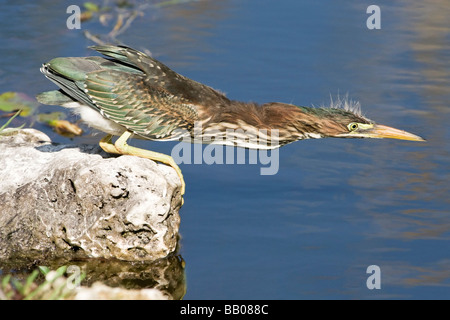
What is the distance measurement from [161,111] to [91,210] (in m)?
1.09

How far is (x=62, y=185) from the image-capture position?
6.04 metres

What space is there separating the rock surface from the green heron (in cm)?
43

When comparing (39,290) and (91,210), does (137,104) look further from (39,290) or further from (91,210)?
(39,290)

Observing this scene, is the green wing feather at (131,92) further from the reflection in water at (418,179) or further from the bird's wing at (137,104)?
the reflection in water at (418,179)

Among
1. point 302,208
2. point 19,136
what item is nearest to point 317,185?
point 302,208

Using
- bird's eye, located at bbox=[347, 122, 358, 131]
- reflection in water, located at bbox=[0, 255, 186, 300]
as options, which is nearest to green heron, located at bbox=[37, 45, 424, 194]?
bird's eye, located at bbox=[347, 122, 358, 131]

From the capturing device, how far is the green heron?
6496 mm

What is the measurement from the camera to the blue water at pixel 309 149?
20.2 ft

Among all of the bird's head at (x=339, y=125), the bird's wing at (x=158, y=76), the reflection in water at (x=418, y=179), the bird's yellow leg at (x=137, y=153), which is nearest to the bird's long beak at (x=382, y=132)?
the bird's head at (x=339, y=125)

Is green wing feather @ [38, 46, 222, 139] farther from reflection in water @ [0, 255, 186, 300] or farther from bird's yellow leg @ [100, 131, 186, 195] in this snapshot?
reflection in water @ [0, 255, 186, 300]

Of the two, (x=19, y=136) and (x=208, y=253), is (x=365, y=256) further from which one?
(x=19, y=136)

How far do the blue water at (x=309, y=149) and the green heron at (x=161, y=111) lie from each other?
0.72 m

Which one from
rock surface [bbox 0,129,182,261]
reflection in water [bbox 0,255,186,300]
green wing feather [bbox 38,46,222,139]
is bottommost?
reflection in water [bbox 0,255,186,300]

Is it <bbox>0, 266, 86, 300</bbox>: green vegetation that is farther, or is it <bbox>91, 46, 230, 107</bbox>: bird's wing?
<bbox>91, 46, 230, 107</bbox>: bird's wing
